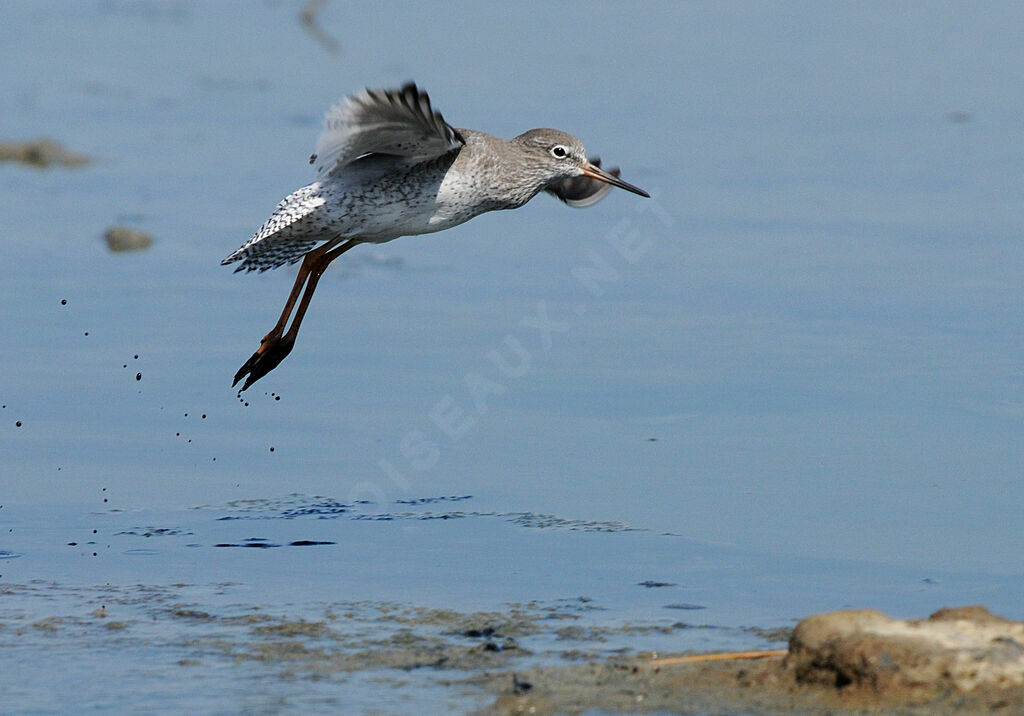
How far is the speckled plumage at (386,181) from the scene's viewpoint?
24.5 feet

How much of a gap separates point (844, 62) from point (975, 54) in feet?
3.49

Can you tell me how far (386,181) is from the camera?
787 centimetres

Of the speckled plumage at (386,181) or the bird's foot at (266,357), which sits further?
the bird's foot at (266,357)

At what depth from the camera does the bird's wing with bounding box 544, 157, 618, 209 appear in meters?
9.36

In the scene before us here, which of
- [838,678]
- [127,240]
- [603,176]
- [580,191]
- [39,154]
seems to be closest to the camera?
[838,678]

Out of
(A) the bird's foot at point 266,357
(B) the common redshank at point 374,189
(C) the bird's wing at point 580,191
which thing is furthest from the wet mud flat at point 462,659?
(C) the bird's wing at point 580,191

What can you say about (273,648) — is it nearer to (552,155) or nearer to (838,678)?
(838,678)

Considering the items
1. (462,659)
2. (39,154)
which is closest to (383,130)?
(462,659)

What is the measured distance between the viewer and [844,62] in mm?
15586

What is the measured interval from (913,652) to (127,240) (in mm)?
6992

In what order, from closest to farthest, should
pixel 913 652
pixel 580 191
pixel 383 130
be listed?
pixel 913 652 < pixel 383 130 < pixel 580 191

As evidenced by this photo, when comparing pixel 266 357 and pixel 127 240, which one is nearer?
pixel 266 357

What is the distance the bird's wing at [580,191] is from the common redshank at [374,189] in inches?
34.2

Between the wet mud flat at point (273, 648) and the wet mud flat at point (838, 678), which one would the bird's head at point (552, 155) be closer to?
the wet mud flat at point (273, 648)
